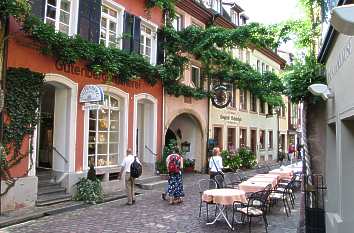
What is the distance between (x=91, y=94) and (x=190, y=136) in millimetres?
10373

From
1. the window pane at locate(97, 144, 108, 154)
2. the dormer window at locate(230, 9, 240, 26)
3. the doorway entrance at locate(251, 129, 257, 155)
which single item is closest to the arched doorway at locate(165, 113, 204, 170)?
the window pane at locate(97, 144, 108, 154)

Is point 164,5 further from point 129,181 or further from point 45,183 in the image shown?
point 45,183

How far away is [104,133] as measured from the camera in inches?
570

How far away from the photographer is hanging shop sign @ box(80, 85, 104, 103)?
479 inches

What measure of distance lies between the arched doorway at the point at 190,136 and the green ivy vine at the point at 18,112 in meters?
11.4

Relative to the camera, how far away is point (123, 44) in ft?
49.0

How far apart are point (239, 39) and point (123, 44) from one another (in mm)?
4478

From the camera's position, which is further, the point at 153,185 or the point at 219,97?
the point at 219,97

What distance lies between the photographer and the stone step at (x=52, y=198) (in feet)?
36.2

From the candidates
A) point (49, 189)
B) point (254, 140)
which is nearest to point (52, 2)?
point (49, 189)

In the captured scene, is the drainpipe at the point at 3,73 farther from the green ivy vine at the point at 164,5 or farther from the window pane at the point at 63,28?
the green ivy vine at the point at 164,5

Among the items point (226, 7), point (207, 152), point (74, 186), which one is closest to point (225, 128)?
point (207, 152)

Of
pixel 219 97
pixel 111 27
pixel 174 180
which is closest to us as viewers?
pixel 174 180

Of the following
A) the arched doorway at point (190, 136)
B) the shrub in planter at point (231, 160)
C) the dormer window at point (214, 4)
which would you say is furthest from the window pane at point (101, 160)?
the dormer window at point (214, 4)
